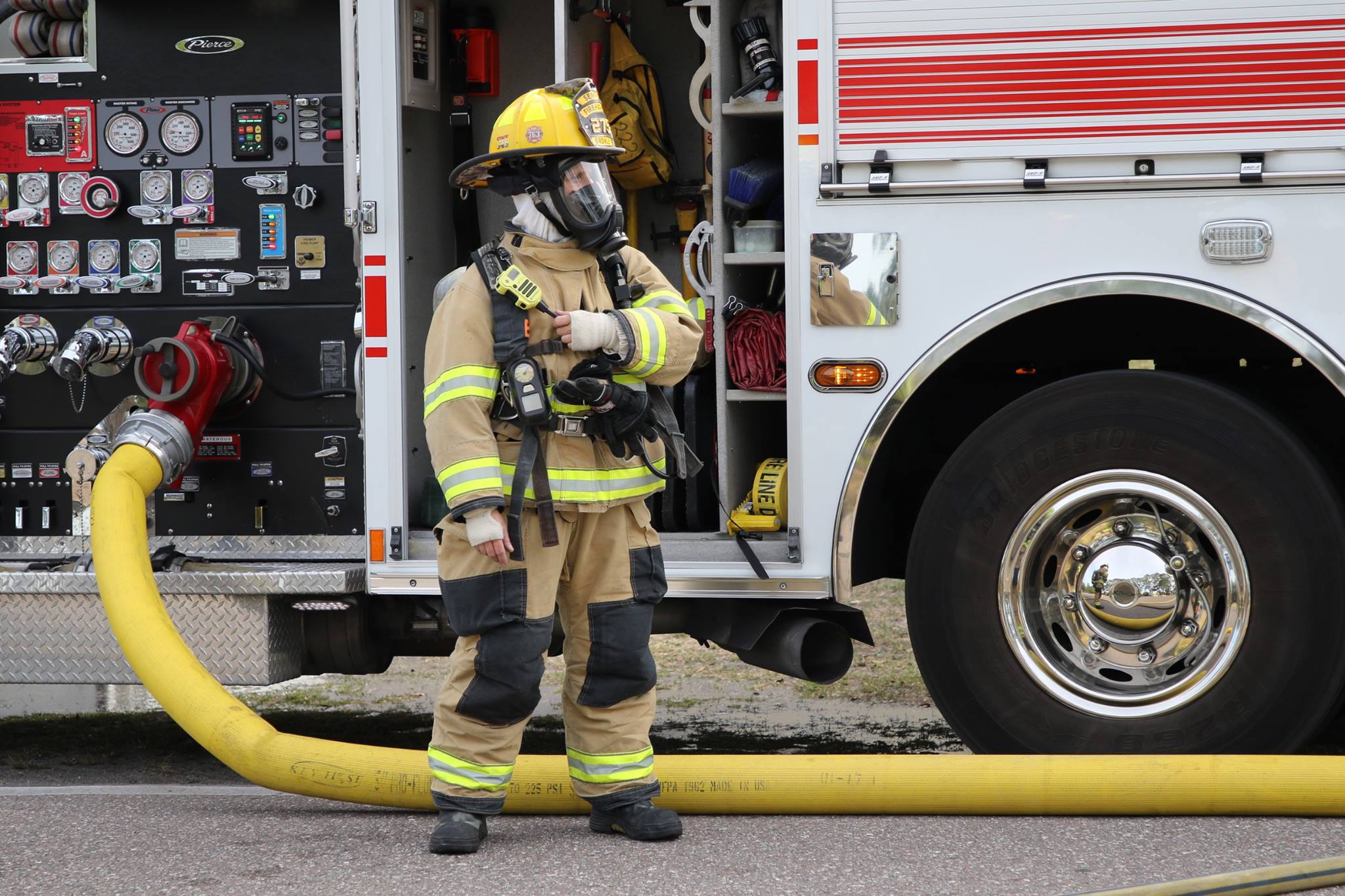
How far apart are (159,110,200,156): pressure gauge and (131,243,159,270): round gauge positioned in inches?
12.3

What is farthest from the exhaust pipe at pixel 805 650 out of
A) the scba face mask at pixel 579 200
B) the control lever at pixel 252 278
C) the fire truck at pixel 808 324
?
the control lever at pixel 252 278

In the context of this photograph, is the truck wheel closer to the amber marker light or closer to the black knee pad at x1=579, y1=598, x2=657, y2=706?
the amber marker light

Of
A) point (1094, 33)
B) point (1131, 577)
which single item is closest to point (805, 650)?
point (1131, 577)

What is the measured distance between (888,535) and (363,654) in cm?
160

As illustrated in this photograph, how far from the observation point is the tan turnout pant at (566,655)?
3533 mm

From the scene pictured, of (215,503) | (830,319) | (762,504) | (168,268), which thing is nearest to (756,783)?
(762,504)

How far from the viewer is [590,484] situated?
358 centimetres

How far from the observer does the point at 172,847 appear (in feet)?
12.0

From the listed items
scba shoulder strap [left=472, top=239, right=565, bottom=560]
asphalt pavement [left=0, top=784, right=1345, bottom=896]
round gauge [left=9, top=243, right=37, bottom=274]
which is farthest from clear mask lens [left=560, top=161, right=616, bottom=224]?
round gauge [left=9, top=243, right=37, bottom=274]

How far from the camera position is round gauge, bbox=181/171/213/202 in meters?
5.01

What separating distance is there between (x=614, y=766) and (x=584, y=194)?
133 centimetres

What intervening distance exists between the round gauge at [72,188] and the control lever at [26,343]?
385 mm

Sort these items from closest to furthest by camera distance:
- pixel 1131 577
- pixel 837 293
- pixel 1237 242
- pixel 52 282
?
pixel 1237 242 → pixel 1131 577 → pixel 837 293 → pixel 52 282

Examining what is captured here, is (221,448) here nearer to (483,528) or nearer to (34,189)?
(34,189)
